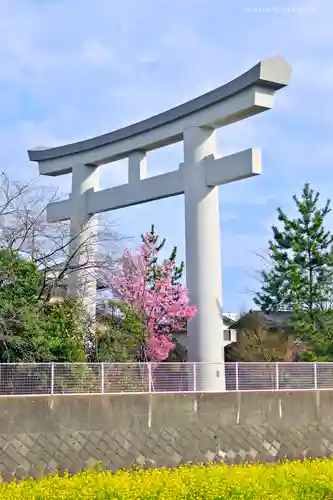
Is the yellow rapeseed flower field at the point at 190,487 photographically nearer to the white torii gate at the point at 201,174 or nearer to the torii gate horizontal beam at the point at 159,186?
the white torii gate at the point at 201,174

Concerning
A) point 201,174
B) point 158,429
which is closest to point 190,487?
point 158,429

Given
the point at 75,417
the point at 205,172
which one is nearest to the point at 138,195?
the point at 205,172

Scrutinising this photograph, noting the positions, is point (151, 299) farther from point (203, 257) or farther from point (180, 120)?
point (180, 120)

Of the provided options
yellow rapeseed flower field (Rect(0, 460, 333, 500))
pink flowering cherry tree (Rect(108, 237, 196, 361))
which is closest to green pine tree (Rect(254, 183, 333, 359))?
pink flowering cherry tree (Rect(108, 237, 196, 361))

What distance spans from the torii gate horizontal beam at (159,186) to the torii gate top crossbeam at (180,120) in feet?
3.28

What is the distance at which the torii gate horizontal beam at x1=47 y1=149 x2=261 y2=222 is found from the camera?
1798cm

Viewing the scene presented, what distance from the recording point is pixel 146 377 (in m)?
15.1

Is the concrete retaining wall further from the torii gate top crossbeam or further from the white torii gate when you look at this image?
the torii gate top crossbeam

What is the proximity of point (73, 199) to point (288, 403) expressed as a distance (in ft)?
32.1

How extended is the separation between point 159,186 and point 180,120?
1.90m

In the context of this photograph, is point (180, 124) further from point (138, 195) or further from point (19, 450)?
point (19, 450)

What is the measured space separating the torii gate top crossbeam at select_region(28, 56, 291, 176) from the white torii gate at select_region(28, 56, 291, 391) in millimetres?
24

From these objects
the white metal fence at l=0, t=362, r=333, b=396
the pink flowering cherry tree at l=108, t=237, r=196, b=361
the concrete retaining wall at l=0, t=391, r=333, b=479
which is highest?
the pink flowering cherry tree at l=108, t=237, r=196, b=361

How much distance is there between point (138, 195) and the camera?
20.8 m
